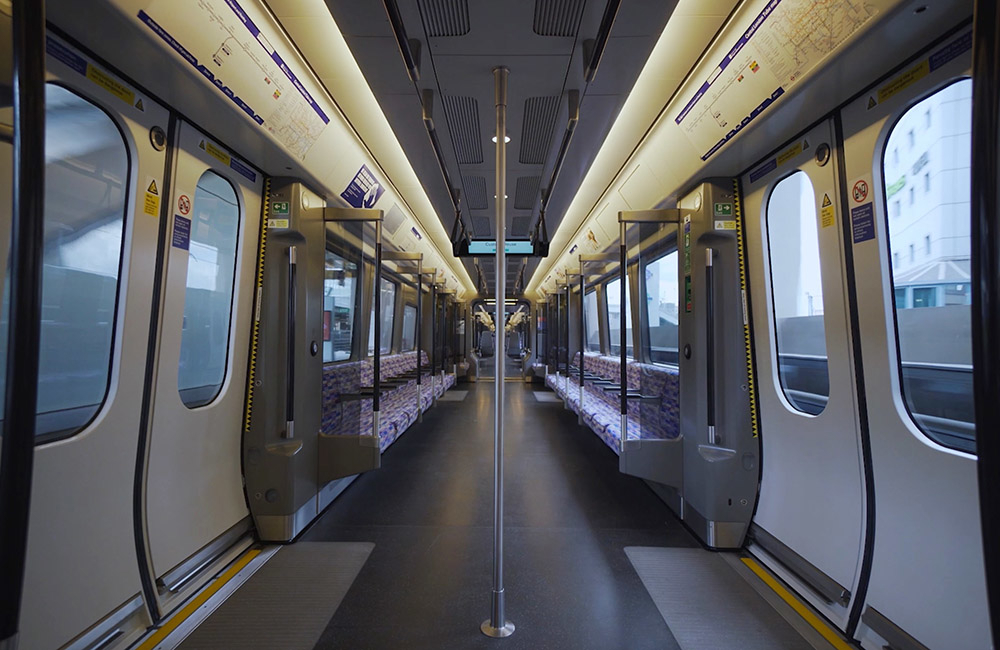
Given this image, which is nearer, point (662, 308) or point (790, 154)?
point (790, 154)

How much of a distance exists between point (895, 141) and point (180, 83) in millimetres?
3364

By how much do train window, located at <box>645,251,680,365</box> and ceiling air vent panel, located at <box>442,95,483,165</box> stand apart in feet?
6.44

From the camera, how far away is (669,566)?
2678 millimetres

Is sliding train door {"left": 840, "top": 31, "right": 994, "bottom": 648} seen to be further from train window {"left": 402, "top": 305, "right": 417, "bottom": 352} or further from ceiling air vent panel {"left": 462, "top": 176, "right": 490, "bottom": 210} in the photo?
train window {"left": 402, "top": 305, "right": 417, "bottom": 352}

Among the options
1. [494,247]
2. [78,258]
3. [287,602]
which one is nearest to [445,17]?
[494,247]

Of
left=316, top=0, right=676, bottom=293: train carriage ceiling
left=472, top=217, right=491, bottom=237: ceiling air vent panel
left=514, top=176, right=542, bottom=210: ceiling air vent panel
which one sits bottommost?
left=316, top=0, right=676, bottom=293: train carriage ceiling

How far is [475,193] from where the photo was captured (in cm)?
491

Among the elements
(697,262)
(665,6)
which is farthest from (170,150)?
(697,262)

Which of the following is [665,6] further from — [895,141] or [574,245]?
[574,245]

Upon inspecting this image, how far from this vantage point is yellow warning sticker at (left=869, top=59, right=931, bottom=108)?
1751 millimetres

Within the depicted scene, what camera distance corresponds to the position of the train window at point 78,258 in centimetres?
179

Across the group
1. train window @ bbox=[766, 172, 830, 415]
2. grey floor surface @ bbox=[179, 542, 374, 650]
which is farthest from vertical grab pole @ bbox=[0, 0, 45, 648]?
train window @ bbox=[766, 172, 830, 415]

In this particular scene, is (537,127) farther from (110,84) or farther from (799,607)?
(799,607)

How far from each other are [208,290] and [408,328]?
21.1ft
